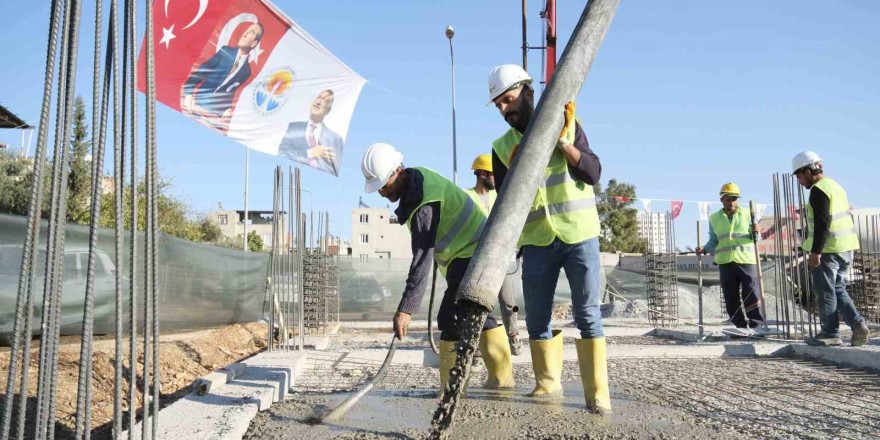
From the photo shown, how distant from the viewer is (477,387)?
4.81m

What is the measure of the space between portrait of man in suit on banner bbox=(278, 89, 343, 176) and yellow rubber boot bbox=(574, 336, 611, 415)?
5.26m

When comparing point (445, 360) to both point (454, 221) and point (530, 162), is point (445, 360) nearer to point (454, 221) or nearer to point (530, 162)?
point (454, 221)

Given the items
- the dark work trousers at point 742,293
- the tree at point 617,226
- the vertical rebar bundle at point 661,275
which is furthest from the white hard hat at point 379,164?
the tree at point 617,226

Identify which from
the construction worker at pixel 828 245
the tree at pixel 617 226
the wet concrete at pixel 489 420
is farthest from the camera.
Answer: the tree at pixel 617 226

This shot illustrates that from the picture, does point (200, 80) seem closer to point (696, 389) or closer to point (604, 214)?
point (696, 389)

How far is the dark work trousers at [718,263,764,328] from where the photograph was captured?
920cm

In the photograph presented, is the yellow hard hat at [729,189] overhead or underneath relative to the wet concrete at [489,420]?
overhead

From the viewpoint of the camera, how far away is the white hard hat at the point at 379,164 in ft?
13.9

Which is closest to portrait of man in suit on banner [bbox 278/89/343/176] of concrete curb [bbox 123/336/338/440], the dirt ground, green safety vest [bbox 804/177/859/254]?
the dirt ground

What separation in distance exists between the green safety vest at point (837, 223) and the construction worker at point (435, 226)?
12.8ft

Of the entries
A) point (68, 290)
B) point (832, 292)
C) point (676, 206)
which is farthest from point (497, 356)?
point (676, 206)

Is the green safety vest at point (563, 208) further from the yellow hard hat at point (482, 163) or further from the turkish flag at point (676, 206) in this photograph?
the turkish flag at point (676, 206)

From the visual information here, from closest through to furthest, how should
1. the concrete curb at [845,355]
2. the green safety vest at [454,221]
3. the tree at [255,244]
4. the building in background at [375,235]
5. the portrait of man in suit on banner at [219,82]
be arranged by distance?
the green safety vest at [454,221] → the concrete curb at [845,355] → the portrait of man in suit on banner at [219,82] → the tree at [255,244] → the building in background at [375,235]

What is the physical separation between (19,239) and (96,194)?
648cm
